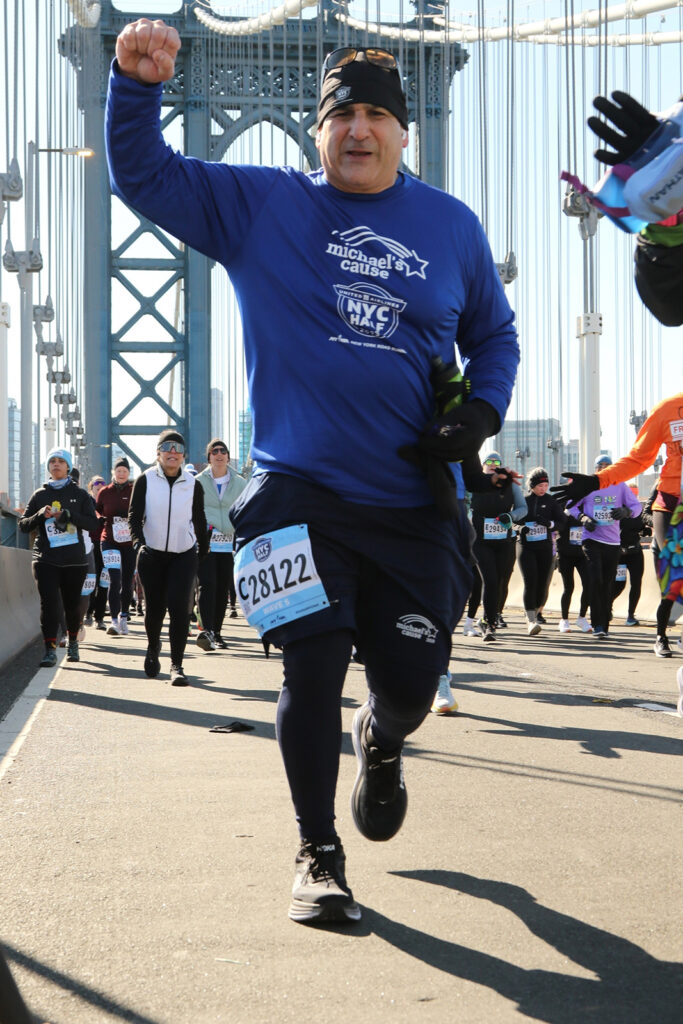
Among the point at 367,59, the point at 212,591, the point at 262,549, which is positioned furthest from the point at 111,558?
the point at 262,549

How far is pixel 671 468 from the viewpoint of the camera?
8703 millimetres

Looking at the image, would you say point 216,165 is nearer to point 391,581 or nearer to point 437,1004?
point 391,581

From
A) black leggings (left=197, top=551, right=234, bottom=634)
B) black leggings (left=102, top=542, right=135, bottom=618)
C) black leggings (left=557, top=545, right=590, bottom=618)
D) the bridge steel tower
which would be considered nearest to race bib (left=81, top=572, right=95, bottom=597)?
black leggings (left=197, top=551, right=234, bottom=634)

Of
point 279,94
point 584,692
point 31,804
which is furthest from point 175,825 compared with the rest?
point 279,94

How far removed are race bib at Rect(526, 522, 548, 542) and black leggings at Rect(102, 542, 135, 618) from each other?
3.94m

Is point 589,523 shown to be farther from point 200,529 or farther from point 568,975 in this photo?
point 568,975

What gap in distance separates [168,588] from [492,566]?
404 centimetres

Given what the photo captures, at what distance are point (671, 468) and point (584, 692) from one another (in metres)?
1.38

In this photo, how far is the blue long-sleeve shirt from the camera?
3.27m

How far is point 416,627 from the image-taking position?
3.28 meters

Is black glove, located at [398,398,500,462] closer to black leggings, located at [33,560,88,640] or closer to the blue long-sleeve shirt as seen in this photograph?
the blue long-sleeve shirt

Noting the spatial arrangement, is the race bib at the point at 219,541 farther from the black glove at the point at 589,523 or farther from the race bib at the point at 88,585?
the black glove at the point at 589,523

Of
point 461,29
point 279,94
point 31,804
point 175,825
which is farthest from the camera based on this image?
point 279,94

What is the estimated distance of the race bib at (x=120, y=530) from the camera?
49.4 feet
